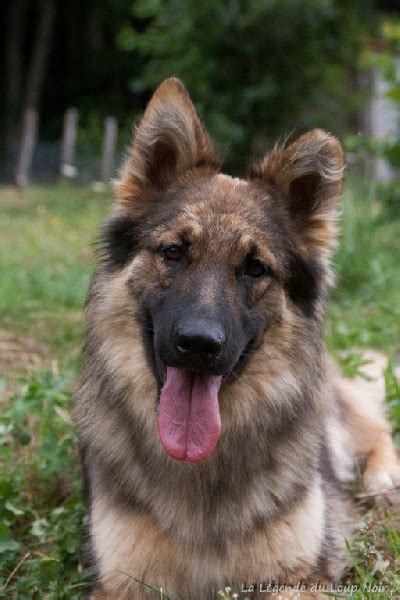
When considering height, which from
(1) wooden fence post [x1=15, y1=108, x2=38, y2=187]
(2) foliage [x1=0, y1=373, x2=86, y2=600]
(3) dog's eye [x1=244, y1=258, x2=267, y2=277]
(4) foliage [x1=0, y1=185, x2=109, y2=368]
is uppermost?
(1) wooden fence post [x1=15, y1=108, x2=38, y2=187]

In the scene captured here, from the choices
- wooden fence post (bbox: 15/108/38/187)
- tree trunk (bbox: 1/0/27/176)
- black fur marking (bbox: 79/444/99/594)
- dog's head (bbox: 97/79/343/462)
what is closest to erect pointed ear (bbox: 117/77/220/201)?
dog's head (bbox: 97/79/343/462)

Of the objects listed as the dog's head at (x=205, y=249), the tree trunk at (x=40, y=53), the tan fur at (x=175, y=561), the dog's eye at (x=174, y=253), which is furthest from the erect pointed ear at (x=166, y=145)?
the tree trunk at (x=40, y=53)

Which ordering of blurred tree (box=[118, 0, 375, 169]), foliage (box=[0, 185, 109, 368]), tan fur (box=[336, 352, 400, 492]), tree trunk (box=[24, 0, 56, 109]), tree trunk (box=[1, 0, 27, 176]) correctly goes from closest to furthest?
tan fur (box=[336, 352, 400, 492]) < foliage (box=[0, 185, 109, 368]) < blurred tree (box=[118, 0, 375, 169]) < tree trunk (box=[24, 0, 56, 109]) < tree trunk (box=[1, 0, 27, 176])

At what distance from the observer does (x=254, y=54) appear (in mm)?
14852

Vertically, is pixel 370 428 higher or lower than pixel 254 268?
lower

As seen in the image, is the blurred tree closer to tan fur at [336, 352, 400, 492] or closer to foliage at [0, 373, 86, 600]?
tan fur at [336, 352, 400, 492]

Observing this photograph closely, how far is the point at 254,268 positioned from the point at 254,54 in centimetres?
1262

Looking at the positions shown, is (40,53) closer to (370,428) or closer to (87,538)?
(370,428)

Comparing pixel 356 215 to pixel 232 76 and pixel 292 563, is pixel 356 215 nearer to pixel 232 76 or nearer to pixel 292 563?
pixel 292 563

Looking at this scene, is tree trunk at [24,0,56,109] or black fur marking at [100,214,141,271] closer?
black fur marking at [100,214,141,271]

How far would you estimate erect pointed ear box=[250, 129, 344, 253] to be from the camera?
10.9 feet

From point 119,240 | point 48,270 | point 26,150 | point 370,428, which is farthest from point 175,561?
point 26,150

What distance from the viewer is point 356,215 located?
8133 mm

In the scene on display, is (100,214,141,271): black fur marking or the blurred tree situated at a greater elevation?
the blurred tree
